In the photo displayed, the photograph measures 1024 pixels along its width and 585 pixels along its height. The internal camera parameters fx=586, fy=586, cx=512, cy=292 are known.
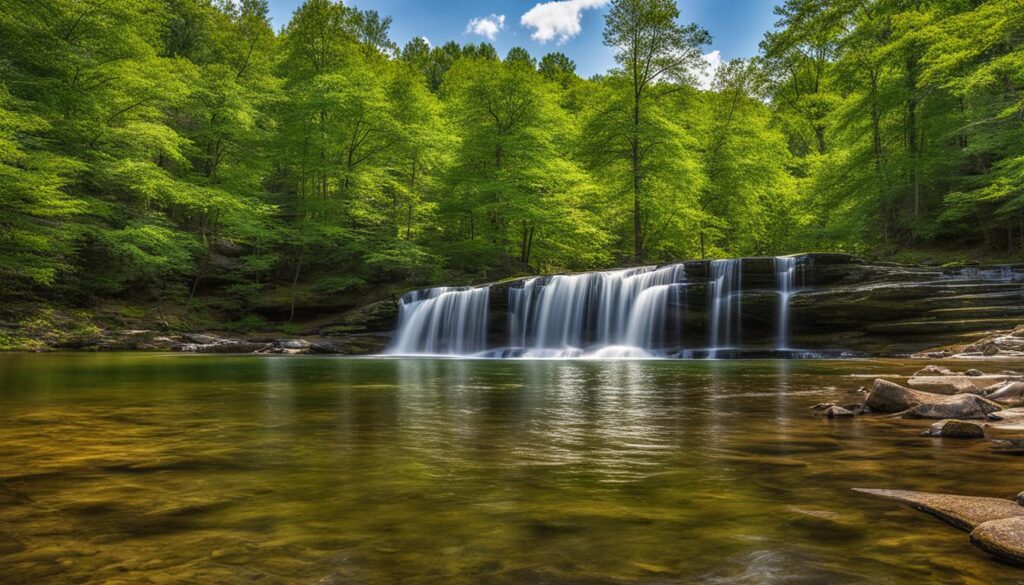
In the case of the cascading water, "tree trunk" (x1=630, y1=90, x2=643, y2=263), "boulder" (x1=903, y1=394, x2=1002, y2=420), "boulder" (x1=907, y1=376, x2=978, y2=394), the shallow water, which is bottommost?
the shallow water

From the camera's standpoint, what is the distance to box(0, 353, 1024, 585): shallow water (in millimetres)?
Result: 1915

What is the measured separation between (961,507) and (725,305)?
1663 cm

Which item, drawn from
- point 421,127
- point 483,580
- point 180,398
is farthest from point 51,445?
point 421,127

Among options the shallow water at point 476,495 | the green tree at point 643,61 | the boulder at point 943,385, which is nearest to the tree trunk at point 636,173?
the green tree at point 643,61

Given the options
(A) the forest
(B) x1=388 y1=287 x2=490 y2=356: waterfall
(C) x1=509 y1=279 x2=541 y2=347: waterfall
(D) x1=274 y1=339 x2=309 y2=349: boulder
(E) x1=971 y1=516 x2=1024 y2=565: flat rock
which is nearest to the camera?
(E) x1=971 y1=516 x2=1024 y2=565: flat rock

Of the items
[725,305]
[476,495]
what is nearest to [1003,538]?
[476,495]

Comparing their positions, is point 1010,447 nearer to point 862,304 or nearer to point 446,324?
point 862,304

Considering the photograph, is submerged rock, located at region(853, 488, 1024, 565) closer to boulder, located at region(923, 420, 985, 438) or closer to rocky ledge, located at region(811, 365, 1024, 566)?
rocky ledge, located at region(811, 365, 1024, 566)

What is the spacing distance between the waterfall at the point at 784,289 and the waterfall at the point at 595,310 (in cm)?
285

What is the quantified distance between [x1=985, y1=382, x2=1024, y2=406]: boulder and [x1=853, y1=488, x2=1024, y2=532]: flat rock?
430cm

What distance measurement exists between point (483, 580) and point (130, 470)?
2527 mm

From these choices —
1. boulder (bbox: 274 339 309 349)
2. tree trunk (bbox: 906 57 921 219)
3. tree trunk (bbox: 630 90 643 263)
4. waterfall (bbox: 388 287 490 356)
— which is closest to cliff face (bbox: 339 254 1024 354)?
tree trunk (bbox: 906 57 921 219)

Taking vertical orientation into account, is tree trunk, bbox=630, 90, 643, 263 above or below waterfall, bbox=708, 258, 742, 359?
above

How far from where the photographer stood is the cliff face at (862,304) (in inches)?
574
